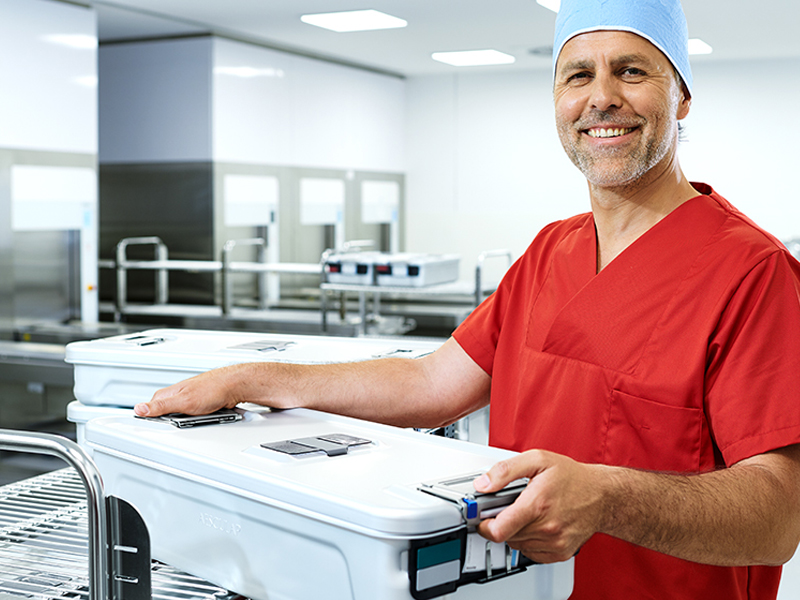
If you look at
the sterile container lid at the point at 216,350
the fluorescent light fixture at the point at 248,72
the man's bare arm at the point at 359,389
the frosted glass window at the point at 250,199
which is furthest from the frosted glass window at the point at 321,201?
the man's bare arm at the point at 359,389

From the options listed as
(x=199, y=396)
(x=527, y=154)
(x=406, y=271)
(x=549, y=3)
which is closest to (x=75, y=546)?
(x=199, y=396)

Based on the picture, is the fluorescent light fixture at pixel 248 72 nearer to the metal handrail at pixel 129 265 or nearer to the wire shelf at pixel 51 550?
the metal handrail at pixel 129 265

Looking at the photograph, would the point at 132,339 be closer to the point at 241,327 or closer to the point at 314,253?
the point at 241,327

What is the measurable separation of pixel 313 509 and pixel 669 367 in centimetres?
50

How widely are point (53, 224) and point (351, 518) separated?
4579 millimetres

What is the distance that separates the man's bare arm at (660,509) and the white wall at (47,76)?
14.4 feet

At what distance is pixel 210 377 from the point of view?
1.22 m

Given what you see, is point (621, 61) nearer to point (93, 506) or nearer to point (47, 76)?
point (93, 506)

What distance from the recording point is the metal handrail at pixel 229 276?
5434 millimetres

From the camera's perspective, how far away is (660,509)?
2.98 feet

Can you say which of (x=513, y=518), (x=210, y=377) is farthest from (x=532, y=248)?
(x=513, y=518)

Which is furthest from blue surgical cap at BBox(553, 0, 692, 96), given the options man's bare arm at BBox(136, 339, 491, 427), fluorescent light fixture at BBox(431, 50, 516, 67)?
fluorescent light fixture at BBox(431, 50, 516, 67)

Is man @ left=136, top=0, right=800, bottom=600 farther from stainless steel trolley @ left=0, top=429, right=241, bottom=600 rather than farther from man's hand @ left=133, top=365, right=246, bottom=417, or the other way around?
stainless steel trolley @ left=0, top=429, right=241, bottom=600

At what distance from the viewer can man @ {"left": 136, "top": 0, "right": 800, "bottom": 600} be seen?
3.02ft
